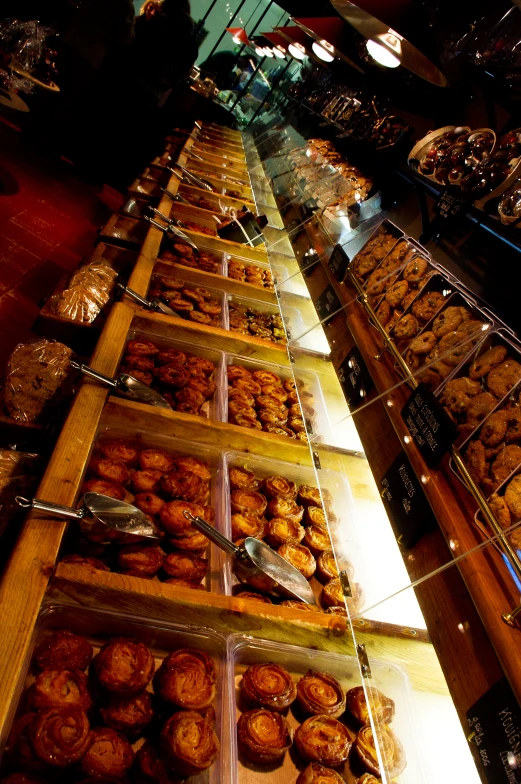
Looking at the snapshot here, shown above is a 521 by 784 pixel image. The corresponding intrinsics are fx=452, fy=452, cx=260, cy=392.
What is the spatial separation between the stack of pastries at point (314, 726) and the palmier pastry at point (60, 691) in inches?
20.9

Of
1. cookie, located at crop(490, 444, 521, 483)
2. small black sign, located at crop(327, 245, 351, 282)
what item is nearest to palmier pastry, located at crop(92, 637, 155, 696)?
cookie, located at crop(490, 444, 521, 483)

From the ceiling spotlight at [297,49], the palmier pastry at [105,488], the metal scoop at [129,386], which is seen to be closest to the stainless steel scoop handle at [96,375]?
the metal scoop at [129,386]

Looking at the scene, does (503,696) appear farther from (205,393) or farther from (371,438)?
(205,393)

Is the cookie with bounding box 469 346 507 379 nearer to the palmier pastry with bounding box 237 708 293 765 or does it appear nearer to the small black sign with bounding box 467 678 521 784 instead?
the small black sign with bounding box 467 678 521 784

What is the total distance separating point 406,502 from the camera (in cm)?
183

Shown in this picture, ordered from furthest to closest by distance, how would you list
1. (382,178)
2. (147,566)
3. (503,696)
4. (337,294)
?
(382,178) → (337,294) → (147,566) → (503,696)

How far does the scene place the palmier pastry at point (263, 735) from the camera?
1470mm

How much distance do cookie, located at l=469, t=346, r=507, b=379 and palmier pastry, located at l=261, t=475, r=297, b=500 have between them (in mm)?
1057

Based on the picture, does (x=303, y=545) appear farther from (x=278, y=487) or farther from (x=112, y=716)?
(x=112, y=716)

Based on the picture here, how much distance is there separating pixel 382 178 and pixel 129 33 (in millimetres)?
4174

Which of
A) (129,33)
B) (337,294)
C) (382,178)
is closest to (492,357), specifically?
(337,294)

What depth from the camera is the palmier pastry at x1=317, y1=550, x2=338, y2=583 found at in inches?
81.7

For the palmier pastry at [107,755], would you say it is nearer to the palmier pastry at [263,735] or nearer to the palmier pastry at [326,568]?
the palmier pastry at [263,735]

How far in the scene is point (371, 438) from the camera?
7.48ft
